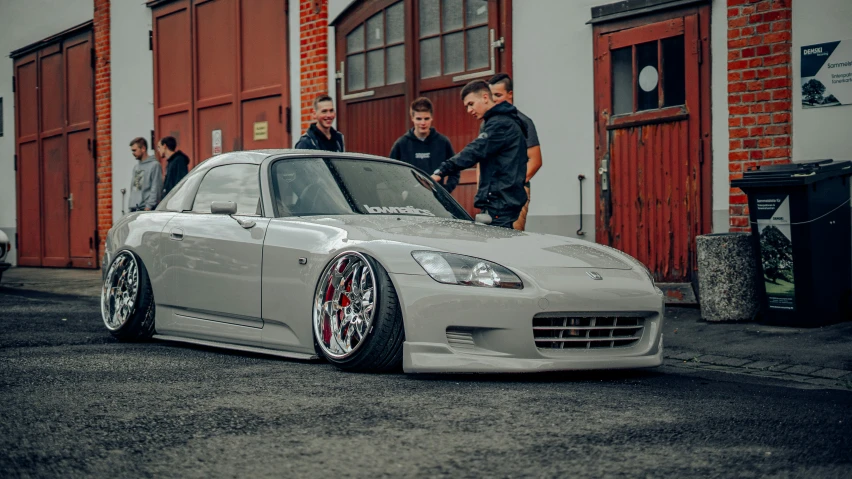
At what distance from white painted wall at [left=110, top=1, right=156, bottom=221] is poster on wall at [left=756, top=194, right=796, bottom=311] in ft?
36.0

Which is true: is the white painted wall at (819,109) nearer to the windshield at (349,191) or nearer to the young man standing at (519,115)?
the young man standing at (519,115)

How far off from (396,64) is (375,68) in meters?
0.44

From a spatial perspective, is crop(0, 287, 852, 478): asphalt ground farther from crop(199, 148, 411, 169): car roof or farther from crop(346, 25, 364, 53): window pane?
crop(346, 25, 364, 53): window pane

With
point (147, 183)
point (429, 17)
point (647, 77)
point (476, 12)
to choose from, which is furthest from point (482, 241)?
point (147, 183)

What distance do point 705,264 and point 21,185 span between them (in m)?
15.7

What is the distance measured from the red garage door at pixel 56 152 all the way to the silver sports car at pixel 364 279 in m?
11.6

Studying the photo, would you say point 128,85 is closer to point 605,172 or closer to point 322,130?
point 322,130

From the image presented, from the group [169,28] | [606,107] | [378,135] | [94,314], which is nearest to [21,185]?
[169,28]

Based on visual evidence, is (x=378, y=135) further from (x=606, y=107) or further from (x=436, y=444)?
(x=436, y=444)

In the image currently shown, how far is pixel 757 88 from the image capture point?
8812mm

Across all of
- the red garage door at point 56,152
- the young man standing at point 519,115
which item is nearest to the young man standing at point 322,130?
the young man standing at point 519,115

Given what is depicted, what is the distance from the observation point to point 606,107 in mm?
9969

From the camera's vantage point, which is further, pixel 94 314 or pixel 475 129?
pixel 475 129

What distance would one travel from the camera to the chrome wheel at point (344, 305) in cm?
537
